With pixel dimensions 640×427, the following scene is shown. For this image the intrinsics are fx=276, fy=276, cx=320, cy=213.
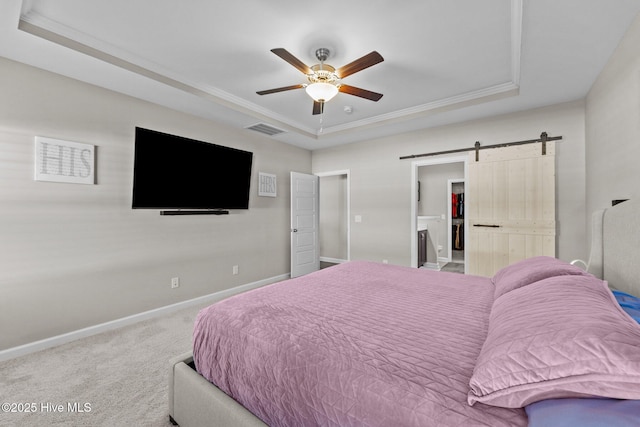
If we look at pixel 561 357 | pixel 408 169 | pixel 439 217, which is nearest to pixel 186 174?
pixel 408 169

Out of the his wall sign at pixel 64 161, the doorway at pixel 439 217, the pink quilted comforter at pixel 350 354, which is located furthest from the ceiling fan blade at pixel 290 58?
the doorway at pixel 439 217

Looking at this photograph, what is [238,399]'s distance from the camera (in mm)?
1299

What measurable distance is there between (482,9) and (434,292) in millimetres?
2055

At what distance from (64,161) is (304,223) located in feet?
11.6

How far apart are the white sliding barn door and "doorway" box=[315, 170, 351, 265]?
9.25 ft

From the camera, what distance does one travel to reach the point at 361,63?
2.21 metres

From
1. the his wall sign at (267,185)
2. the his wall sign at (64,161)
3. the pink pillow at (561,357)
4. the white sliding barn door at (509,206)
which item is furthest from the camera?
the his wall sign at (267,185)

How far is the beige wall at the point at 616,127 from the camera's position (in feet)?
6.30

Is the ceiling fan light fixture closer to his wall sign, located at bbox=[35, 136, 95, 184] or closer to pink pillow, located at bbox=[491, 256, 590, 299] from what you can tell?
pink pillow, located at bbox=[491, 256, 590, 299]

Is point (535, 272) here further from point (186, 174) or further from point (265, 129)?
point (265, 129)

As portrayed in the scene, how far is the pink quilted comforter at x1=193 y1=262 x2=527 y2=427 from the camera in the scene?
Result: 0.89 meters

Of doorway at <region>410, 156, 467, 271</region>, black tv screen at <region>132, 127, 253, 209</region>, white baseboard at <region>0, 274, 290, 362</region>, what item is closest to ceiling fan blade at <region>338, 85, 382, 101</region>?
black tv screen at <region>132, 127, 253, 209</region>

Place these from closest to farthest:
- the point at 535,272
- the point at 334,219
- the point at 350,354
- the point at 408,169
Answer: the point at 350,354
the point at 535,272
the point at 408,169
the point at 334,219

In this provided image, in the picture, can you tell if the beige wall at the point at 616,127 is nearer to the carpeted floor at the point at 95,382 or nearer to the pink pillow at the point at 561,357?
the pink pillow at the point at 561,357
